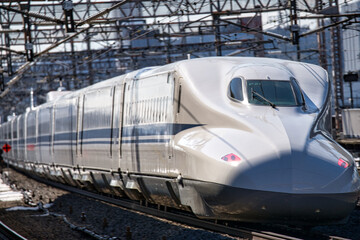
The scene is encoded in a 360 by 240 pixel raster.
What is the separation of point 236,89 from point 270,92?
625mm

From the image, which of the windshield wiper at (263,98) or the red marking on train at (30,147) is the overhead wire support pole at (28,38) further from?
the windshield wiper at (263,98)

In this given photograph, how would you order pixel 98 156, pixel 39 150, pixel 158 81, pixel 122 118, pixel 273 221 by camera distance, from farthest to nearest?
1. pixel 39 150
2. pixel 98 156
3. pixel 122 118
4. pixel 158 81
5. pixel 273 221

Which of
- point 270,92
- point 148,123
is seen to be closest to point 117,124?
point 148,123

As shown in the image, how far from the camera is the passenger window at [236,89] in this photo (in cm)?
1199

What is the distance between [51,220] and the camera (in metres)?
16.7

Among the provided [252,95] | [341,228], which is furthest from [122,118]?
[341,228]

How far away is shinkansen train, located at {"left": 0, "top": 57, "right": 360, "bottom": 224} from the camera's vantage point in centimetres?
1020

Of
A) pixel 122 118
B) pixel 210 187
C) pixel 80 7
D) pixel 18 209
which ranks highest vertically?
pixel 80 7

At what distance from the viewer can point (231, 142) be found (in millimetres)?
10805

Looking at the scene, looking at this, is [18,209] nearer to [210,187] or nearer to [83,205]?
[83,205]

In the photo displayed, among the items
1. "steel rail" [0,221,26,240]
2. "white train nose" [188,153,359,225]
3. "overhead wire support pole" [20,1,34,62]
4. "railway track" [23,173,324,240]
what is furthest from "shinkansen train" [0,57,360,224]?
"overhead wire support pole" [20,1,34,62]

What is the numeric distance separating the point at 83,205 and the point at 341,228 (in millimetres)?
9481

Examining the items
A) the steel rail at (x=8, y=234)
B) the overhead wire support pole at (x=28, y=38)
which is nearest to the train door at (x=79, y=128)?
the overhead wire support pole at (x=28, y=38)

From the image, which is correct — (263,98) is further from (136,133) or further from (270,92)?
(136,133)
